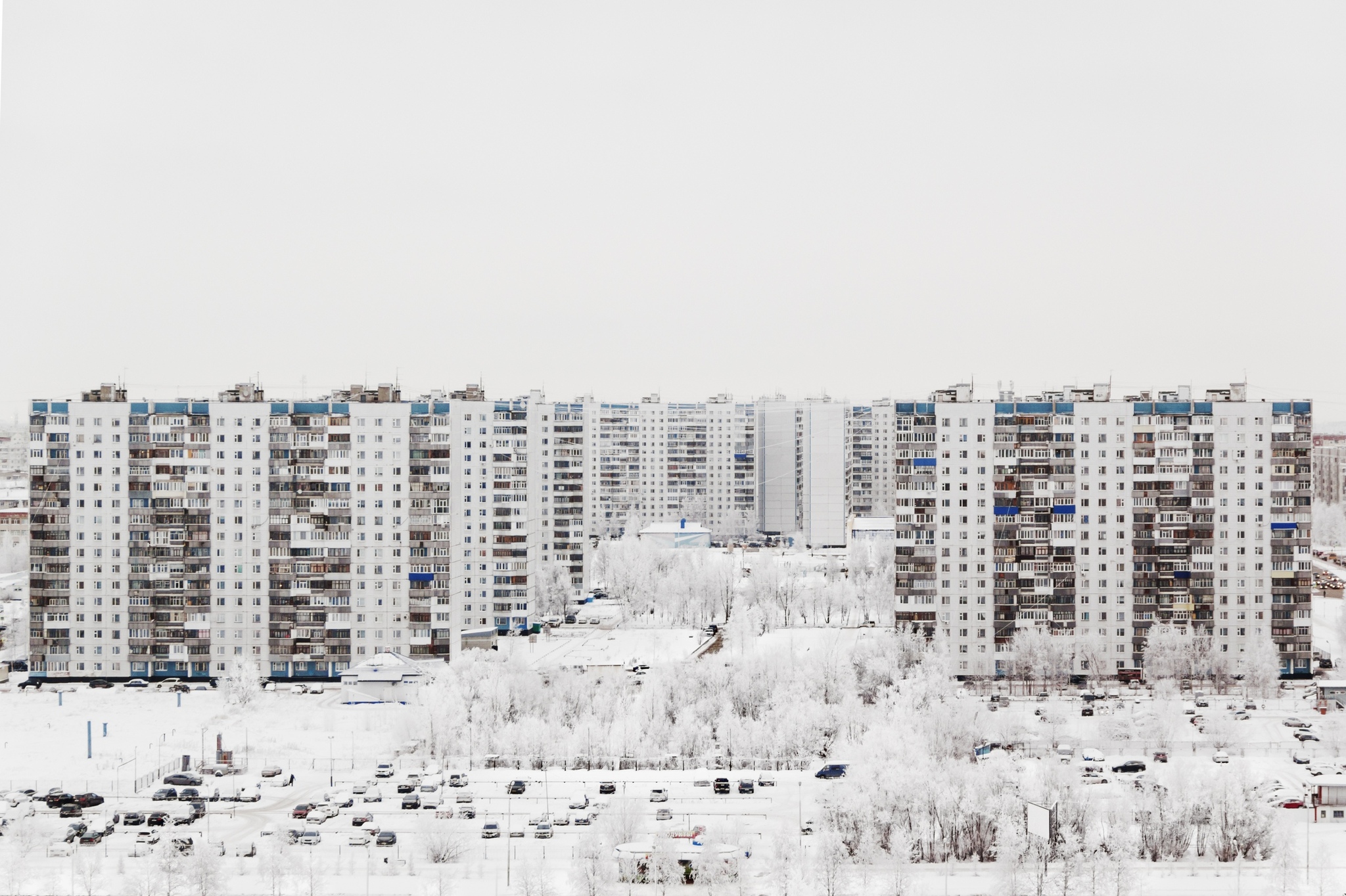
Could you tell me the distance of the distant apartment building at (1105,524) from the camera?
11.1m

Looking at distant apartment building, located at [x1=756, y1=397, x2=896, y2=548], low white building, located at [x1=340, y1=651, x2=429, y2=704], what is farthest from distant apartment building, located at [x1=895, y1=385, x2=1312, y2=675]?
distant apartment building, located at [x1=756, y1=397, x2=896, y2=548]

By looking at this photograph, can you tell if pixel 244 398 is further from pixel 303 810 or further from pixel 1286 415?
pixel 1286 415

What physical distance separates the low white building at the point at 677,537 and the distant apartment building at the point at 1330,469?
782cm

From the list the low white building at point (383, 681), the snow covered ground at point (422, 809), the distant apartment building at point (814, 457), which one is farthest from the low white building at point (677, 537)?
the snow covered ground at point (422, 809)

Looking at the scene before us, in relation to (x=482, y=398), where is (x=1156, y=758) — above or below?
below

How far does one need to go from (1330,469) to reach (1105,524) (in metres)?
4.81

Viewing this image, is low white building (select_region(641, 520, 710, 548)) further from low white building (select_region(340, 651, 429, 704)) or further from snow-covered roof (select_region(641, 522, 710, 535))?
low white building (select_region(340, 651, 429, 704))

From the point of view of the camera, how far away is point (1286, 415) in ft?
36.3

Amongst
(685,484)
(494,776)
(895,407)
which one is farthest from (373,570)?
(685,484)

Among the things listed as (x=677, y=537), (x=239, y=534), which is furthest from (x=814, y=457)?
(x=239, y=534)

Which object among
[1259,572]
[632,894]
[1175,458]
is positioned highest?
[1175,458]

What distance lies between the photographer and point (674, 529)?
19.6m

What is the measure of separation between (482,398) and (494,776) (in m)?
5.19

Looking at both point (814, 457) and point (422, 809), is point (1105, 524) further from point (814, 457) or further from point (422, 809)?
point (814, 457)
